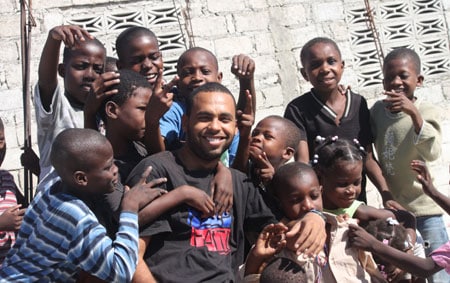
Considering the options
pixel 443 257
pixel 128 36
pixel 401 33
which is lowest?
pixel 443 257

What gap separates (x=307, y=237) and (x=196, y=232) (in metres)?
0.51

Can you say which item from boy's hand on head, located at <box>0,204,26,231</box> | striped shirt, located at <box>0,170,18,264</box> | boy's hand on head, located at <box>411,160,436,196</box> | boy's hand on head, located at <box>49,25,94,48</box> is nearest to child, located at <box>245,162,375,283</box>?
boy's hand on head, located at <box>411,160,436,196</box>

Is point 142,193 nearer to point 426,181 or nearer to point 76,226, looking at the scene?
point 76,226

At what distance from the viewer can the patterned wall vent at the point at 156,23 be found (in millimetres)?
6480

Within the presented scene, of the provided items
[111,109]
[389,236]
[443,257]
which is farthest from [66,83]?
[443,257]

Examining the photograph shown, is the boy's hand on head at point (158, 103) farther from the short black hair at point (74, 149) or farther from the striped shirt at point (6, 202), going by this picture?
the striped shirt at point (6, 202)

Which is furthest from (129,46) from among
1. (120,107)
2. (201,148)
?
(201,148)

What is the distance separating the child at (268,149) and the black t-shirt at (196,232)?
0.77 feet

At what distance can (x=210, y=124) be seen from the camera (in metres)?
3.65

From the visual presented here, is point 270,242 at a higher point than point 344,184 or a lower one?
lower

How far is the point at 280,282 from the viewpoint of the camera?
3.55 meters

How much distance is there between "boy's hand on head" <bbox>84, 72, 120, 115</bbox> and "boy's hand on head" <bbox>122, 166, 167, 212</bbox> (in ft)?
1.78

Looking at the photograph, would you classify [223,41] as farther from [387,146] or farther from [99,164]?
[99,164]

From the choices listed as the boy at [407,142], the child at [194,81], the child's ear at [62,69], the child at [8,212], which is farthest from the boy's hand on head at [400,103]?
the child at [8,212]
